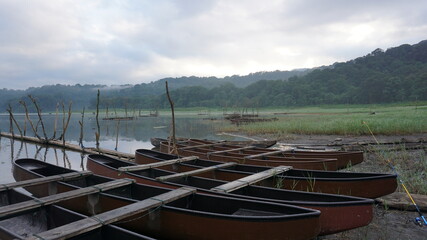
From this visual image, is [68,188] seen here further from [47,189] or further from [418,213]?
[418,213]

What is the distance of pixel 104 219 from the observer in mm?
3221

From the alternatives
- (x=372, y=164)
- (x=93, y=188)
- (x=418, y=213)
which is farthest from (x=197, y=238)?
(x=372, y=164)

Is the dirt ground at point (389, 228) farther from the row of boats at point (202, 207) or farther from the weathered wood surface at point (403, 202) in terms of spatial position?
the row of boats at point (202, 207)

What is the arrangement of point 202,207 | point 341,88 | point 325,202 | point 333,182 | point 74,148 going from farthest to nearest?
1. point 341,88
2. point 74,148
3. point 333,182
4. point 202,207
5. point 325,202

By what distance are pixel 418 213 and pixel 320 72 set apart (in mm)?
84567

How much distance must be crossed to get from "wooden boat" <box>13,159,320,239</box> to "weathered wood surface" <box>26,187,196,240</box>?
11 cm

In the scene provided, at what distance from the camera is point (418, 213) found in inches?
203

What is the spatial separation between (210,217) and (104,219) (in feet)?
3.77

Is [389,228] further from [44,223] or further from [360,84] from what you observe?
[360,84]

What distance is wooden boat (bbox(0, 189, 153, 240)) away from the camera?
3082 millimetres

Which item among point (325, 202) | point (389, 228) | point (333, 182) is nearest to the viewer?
point (325, 202)

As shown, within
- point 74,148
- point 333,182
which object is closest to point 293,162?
point 333,182

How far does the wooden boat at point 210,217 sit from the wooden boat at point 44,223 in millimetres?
402

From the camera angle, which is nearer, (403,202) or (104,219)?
(104,219)
